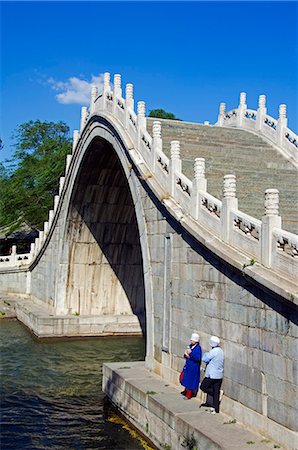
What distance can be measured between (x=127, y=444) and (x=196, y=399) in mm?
1622

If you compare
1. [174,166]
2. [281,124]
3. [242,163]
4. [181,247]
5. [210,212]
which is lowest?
[181,247]

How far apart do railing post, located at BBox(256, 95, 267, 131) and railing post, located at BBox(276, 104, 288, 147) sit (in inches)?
41.4

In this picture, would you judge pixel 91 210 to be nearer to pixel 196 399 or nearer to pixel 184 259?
pixel 184 259

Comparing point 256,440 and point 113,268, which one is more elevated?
point 113,268

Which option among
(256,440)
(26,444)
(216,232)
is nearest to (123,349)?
(26,444)

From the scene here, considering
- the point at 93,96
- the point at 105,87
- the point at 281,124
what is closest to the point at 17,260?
the point at 93,96

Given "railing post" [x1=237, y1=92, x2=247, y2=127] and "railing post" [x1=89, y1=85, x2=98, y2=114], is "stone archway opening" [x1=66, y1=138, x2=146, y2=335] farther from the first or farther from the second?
"railing post" [x1=237, y1=92, x2=247, y2=127]

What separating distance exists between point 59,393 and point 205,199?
6.83 metres

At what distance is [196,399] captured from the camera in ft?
32.9

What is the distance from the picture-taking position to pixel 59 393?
1403 cm

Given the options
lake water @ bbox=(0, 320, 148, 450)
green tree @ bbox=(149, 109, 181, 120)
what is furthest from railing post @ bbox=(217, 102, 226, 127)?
green tree @ bbox=(149, 109, 181, 120)

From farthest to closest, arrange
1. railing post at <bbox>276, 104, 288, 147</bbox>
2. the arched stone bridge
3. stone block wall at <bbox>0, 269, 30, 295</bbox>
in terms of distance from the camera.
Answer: stone block wall at <bbox>0, 269, 30, 295</bbox>
railing post at <bbox>276, 104, 288, 147</bbox>
the arched stone bridge

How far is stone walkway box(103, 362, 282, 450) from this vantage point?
7.95 m

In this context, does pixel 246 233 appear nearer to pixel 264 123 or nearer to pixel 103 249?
pixel 264 123
